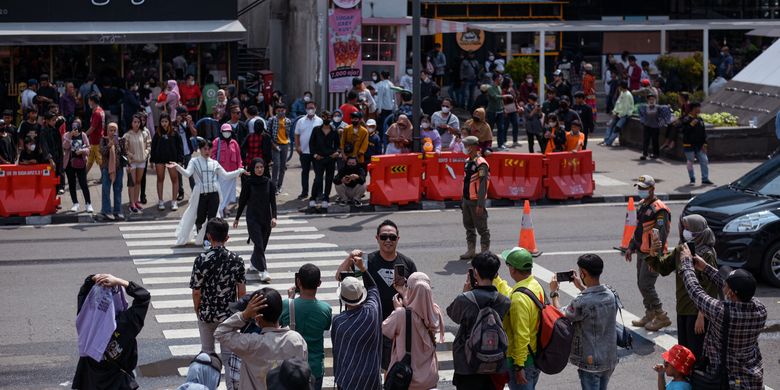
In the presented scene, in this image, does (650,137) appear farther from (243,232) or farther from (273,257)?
(273,257)

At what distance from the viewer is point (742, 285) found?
9.60 m

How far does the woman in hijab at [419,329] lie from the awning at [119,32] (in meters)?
22.5

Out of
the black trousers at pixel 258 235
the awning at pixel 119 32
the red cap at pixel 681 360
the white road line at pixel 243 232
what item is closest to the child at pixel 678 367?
the red cap at pixel 681 360

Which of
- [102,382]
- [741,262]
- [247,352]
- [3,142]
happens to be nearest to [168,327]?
[102,382]

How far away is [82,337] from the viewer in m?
9.62

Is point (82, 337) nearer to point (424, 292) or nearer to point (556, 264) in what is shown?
point (424, 292)

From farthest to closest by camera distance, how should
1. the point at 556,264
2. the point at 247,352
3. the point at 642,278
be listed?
1. the point at 556,264
2. the point at 642,278
3. the point at 247,352

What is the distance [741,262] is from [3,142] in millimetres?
13157

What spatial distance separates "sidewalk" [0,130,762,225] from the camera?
22.7 meters

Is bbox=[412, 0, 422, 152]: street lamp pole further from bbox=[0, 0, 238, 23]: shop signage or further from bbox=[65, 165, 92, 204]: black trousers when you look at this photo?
bbox=[0, 0, 238, 23]: shop signage

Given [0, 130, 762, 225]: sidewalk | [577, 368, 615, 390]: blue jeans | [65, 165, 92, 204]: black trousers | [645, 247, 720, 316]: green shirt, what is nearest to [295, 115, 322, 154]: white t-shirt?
[0, 130, 762, 225]: sidewalk

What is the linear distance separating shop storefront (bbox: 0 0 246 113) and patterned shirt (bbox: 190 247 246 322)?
19.9 m

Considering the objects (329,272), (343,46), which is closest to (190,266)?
(329,272)

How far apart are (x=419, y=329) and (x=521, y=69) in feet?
84.1
